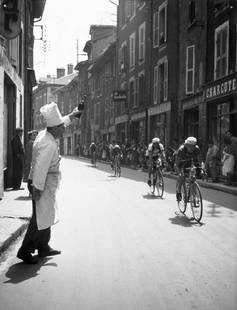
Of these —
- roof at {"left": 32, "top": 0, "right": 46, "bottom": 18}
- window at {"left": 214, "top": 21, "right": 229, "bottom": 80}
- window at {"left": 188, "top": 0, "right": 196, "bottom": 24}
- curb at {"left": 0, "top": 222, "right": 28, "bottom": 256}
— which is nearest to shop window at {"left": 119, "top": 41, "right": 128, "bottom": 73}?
roof at {"left": 32, "top": 0, "right": 46, "bottom": 18}

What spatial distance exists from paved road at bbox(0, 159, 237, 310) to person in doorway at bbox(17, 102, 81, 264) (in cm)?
22

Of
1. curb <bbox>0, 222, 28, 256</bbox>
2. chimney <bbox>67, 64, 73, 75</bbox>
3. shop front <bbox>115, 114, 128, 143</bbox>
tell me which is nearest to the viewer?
curb <bbox>0, 222, 28, 256</bbox>

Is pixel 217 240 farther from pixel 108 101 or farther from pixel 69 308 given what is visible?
pixel 108 101

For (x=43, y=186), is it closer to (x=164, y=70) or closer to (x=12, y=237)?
(x=12, y=237)

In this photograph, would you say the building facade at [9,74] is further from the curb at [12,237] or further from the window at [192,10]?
the window at [192,10]

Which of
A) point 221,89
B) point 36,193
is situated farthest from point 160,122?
point 36,193

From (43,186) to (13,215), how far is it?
3071mm

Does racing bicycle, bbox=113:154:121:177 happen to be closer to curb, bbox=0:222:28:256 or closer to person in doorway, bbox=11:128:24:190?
person in doorway, bbox=11:128:24:190

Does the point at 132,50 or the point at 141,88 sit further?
the point at 132,50

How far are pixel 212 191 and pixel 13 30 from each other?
9.05 metres

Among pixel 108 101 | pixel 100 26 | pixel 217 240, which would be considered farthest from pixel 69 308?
pixel 100 26

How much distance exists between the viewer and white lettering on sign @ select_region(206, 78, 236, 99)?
17163 millimetres

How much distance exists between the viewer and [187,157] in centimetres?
941

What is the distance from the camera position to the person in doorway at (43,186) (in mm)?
5754
